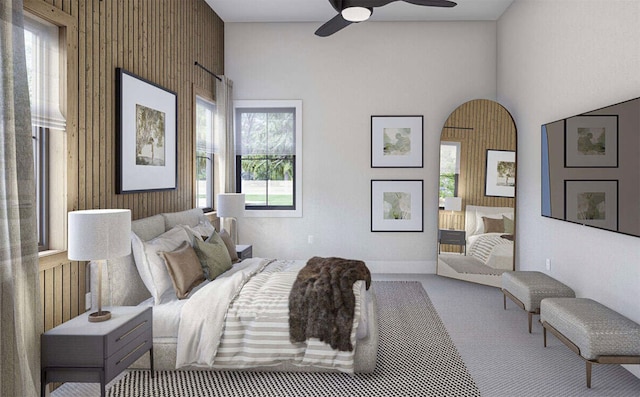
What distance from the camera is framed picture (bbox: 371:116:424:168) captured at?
5.68 m

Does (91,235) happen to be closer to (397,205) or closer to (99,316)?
(99,316)

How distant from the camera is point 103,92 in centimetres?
307

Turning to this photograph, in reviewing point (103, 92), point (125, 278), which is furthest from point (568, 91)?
point (125, 278)

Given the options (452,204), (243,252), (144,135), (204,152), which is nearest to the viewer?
(144,135)

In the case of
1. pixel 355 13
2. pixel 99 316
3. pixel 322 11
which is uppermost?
pixel 322 11

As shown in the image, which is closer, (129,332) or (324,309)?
(129,332)

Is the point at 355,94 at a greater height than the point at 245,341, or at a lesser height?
greater

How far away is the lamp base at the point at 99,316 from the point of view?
2.39 m

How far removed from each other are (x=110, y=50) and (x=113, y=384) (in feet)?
7.85

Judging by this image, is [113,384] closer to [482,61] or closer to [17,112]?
[17,112]

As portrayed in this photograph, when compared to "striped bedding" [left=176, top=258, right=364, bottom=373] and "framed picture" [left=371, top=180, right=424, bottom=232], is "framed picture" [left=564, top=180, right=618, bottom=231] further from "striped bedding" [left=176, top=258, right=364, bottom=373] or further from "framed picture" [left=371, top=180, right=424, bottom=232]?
"framed picture" [left=371, top=180, right=424, bottom=232]

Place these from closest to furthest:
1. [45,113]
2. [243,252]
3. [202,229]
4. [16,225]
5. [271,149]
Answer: [16,225] < [45,113] < [202,229] < [243,252] < [271,149]

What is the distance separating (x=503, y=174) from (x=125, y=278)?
13.7 feet

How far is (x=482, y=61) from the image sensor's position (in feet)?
18.5
